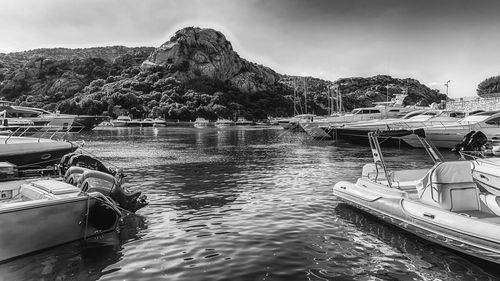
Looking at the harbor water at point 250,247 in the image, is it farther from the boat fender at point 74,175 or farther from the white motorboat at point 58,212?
the boat fender at point 74,175

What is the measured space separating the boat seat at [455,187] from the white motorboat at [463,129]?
2621cm

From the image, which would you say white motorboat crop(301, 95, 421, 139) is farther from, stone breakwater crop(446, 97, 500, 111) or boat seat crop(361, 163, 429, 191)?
boat seat crop(361, 163, 429, 191)

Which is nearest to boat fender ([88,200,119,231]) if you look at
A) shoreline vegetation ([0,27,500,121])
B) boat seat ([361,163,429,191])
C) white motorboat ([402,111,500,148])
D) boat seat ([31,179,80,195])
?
boat seat ([31,179,80,195])

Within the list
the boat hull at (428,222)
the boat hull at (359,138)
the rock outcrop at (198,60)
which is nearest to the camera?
the boat hull at (428,222)

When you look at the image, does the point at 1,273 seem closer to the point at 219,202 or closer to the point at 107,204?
the point at 107,204

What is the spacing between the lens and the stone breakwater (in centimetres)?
6639

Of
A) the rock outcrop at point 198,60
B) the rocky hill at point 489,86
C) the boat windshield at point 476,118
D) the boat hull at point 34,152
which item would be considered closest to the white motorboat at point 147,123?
the rock outcrop at point 198,60

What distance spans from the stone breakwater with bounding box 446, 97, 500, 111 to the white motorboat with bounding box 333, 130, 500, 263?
208 feet

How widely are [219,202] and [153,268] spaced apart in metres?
7.03

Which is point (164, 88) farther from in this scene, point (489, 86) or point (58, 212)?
point (58, 212)

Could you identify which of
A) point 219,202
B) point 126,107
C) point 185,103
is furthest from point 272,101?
point 219,202

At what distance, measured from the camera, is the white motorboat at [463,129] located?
117 ft

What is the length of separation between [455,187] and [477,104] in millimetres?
Answer: 72913

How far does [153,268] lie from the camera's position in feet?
29.1
